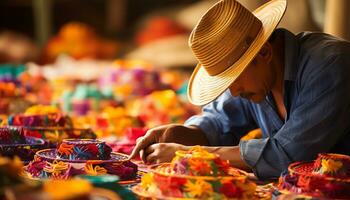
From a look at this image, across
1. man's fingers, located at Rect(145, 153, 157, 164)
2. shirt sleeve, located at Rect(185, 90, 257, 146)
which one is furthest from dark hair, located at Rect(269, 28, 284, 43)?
man's fingers, located at Rect(145, 153, 157, 164)

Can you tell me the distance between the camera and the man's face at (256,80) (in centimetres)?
251

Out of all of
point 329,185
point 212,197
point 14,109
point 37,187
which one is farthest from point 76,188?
point 14,109

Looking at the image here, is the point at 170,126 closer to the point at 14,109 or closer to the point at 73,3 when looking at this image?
the point at 14,109

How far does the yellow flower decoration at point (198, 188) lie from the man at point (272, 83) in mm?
491

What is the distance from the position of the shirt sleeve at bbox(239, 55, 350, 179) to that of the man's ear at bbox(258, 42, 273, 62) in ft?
0.58

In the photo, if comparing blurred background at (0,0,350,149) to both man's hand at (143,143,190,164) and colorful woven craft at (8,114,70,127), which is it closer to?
colorful woven craft at (8,114,70,127)

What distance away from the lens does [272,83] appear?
2.62 metres

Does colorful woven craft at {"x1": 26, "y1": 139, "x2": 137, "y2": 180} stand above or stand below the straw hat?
below

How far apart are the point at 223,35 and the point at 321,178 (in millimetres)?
644

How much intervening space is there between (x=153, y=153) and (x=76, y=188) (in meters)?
1.13

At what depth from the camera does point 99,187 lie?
71.6 inches

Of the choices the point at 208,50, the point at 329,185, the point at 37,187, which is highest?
the point at 208,50

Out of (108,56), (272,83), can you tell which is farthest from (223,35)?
(108,56)

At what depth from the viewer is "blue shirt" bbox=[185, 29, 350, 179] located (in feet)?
7.74
